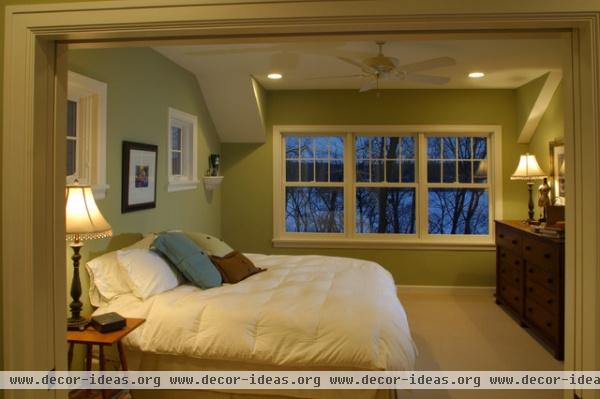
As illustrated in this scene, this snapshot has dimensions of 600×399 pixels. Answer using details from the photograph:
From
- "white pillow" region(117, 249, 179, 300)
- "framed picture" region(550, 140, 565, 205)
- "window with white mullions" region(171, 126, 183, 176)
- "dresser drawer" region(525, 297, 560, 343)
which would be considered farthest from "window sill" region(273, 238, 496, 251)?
"white pillow" region(117, 249, 179, 300)

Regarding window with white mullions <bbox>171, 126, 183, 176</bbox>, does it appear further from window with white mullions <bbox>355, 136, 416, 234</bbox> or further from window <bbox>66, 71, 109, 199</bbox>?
window with white mullions <bbox>355, 136, 416, 234</bbox>

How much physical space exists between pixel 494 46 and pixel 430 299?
3.01 meters

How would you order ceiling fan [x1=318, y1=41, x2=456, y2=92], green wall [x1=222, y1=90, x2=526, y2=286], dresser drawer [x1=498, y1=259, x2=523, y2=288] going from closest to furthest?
ceiling fan [x1=318, y1=41, x2=456, y2=92]
dresser drawer [x1=498, y1=259, x2=523, y2=288]
green wall [x1=222, y1=90, x2=526, y2=286]

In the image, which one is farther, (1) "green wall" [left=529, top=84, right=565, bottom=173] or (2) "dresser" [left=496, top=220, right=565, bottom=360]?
(1) "green wall" [left=529, top=84, right=565, bottom=173]

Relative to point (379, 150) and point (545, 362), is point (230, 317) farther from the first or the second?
point (379, 150)

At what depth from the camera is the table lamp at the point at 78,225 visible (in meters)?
2.28

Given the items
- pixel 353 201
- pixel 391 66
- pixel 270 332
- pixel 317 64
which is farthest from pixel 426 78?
pixel 270 332

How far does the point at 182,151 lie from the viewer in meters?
4.57

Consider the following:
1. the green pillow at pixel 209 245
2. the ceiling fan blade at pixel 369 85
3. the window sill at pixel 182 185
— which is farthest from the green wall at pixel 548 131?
the window sill at pixel 182 185

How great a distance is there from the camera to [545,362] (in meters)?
3.47

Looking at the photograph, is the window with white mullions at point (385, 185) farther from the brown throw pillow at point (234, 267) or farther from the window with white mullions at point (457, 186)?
the brown throw pillow at point (234, 267)

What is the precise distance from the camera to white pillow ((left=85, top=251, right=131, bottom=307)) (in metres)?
2.73

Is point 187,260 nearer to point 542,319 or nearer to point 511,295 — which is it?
point 542,319

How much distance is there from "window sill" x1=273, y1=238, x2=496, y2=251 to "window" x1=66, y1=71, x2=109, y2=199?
300 centimetres
